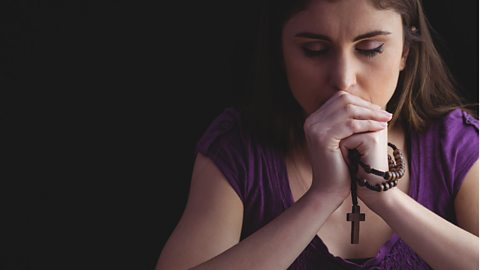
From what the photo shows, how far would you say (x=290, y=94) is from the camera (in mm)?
1620

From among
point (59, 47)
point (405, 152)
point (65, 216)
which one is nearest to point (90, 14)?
point (59, 47)

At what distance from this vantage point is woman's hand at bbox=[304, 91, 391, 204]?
1282mm

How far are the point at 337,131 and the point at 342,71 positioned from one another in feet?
0.40

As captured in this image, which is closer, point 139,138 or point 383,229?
point 383,229

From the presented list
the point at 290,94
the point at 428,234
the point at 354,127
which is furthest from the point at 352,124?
the point at 290,94

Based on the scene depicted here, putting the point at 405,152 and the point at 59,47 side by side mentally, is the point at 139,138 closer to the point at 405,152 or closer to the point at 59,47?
the point at 59,47

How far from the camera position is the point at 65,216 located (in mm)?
1870

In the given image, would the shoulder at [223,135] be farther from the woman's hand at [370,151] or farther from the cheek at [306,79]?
the woman's hand at [370,151]

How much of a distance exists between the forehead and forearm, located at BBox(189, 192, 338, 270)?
1.08 ft

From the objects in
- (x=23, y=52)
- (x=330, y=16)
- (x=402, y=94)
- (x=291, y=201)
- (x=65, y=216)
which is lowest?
(x=65, y=216)

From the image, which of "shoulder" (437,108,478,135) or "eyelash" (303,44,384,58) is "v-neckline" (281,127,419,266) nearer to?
"shoulder" (437,108,478,135)

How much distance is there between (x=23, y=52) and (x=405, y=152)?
1.01 m

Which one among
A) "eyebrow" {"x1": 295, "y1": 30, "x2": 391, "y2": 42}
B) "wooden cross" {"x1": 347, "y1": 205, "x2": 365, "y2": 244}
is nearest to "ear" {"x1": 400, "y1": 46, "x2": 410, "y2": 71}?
"eyebrow" {"x1": 295, "y1": 30, "x2": 391, "y2": 42}

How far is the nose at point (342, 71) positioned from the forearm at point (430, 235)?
227 millimetres
